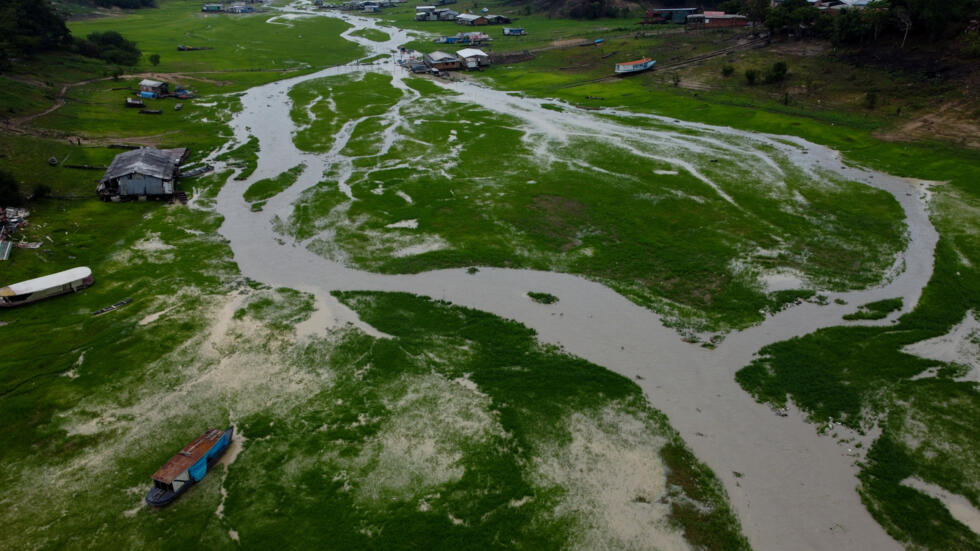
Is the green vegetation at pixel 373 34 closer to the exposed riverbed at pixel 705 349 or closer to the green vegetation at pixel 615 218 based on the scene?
the green vegetation at pixel 615 218

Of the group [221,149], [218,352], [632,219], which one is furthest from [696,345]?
[221,149]

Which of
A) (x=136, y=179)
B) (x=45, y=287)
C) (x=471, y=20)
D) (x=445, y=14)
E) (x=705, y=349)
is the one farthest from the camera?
(x=445, y=14)

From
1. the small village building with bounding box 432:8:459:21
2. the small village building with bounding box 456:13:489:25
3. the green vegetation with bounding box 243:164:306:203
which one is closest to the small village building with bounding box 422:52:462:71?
the small village building with bounding box 456:13:489:25

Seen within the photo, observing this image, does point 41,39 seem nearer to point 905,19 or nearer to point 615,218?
point 615,218

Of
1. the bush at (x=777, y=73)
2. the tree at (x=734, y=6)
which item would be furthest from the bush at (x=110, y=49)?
the tree at (x=734, y=6)

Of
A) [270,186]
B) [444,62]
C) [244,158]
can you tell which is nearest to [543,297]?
[270,186]

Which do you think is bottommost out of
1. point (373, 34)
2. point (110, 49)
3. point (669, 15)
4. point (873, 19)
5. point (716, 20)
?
point (110, 49)

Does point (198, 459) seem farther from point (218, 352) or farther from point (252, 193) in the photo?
point (252, 193)
